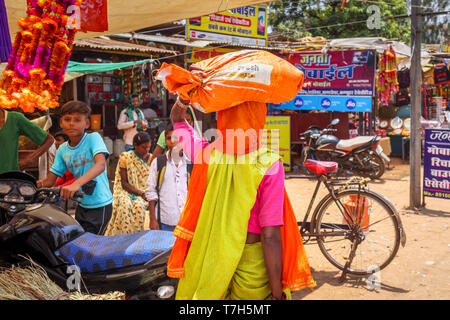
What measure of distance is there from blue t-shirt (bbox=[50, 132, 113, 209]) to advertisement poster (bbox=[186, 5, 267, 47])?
18.1 feet

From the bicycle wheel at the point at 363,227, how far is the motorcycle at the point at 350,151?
510 cm

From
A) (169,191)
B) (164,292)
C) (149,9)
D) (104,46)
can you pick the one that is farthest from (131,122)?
(164,292)

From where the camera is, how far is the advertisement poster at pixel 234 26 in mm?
8702

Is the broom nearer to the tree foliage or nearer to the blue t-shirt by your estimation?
the blue t-shirt

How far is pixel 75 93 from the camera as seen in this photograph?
32.5ft

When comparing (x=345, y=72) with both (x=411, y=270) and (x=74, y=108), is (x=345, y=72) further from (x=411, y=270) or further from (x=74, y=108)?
(x=74, y=108)

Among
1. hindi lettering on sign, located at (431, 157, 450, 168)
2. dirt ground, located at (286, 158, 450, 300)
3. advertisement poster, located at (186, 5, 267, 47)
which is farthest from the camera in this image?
advertisement poster, located at (186, 5, 267, 47)

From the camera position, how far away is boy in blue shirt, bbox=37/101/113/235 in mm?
3426

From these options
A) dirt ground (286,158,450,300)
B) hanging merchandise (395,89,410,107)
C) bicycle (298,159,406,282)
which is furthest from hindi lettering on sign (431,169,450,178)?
hanging merchandise (395,89,410,107)

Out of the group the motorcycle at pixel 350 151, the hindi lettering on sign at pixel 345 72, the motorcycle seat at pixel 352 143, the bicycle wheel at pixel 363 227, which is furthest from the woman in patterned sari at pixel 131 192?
the hindi lettering on sign at pixel 345 72

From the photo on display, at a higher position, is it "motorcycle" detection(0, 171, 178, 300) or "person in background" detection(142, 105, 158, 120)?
"person in background" detection(142, 105, 158, 120)

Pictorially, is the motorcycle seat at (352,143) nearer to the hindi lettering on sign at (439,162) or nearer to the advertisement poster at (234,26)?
the hindi lettering on sign at (439,162)

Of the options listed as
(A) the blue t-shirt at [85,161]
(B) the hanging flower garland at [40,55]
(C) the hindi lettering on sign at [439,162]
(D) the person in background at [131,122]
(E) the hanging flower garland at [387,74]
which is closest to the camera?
(B) the hanging flower garland at [40,55]
